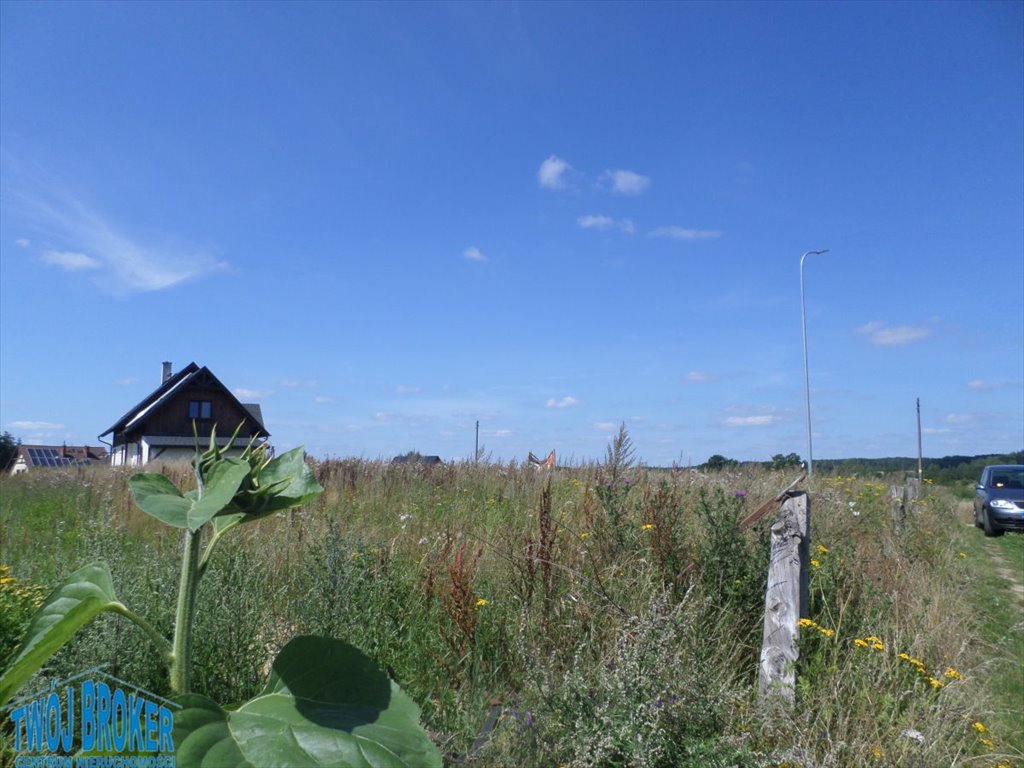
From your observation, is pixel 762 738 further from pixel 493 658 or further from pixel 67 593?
pixel 67 593

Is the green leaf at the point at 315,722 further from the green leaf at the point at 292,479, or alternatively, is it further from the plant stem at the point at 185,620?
the green leaf at the point at 292,479

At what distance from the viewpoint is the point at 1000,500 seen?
14.4m

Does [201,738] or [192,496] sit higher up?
[192,496]

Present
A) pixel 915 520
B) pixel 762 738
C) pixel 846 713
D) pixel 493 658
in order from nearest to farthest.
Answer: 1. pixel 762 738
2. pixel 846 713
3. pixel 493 658
4. pixel 915 520

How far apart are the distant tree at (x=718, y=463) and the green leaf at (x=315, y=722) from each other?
8.74 metres

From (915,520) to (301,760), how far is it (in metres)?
10.4

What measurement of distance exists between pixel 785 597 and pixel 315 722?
3268mm

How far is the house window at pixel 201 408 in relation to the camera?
37250mm

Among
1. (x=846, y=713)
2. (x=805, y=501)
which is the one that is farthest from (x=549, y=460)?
(x=846, y=713)

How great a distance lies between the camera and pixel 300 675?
91cm

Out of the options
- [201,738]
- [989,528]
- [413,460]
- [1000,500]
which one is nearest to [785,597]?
[201,738]

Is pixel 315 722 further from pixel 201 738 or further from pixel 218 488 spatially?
pixel 218 488

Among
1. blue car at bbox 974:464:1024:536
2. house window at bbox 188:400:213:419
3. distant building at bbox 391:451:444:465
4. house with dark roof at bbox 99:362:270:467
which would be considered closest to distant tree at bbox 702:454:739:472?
distant building at bbox 391:451:444:465

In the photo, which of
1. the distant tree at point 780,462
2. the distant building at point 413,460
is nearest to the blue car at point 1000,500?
the distant tree at point 780,462
